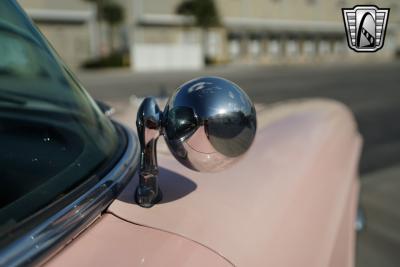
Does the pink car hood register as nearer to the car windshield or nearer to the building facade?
the car windshield

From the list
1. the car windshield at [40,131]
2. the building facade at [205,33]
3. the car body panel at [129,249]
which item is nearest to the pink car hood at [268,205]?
the car body panel at [129,249]

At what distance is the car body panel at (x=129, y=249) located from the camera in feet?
2.61

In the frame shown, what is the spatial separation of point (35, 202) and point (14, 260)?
0.18 metres

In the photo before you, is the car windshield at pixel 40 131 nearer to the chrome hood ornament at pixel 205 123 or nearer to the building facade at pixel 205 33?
the chrome hood ornament at pixel 205 123

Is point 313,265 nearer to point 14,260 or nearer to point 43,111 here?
point 14,260

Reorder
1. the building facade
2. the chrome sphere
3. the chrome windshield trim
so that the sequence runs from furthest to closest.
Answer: the building facade → the chrome sphere → the chrome windshield trim

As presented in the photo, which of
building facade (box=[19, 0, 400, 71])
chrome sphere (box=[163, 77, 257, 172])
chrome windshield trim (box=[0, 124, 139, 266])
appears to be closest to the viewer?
chrome windshield trim (box=[0, 124, 139, 266])

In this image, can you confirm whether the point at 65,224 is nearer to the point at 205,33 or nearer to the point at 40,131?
the point at 40,131

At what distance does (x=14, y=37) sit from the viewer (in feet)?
4.39

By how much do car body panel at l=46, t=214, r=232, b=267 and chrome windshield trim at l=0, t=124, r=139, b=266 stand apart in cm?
2

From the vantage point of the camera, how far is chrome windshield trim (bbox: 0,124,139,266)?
28.8 inches

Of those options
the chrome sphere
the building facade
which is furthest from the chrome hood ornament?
the building facade

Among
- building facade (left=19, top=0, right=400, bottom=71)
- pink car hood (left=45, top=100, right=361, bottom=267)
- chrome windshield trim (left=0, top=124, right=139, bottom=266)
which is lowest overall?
building facade (left=19, top=0, right=400, bottom=71)

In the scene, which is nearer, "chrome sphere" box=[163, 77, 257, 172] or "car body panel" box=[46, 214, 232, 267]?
"car body panel" box=[46, 214, 232, 267]
